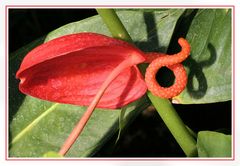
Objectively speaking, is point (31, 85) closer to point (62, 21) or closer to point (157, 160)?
point (157, 160)

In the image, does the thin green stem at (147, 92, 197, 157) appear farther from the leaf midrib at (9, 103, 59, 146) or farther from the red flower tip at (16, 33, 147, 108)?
the leaf midrib at (9, 103, 59, 146)

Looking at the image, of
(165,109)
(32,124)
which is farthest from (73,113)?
(165,109)

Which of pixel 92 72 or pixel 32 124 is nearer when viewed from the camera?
pixel 92 72

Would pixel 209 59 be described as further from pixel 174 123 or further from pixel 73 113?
pixel 73 113

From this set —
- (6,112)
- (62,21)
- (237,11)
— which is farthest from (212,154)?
(62,21)

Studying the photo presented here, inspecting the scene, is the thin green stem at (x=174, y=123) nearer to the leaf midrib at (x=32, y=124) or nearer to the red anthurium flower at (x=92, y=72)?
the red anthurium flower at (x=92, y=72)

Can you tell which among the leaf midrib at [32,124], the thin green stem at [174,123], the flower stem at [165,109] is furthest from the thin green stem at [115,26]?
the leaf midrib at [32,124]

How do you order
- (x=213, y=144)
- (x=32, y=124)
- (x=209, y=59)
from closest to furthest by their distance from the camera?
(x=213, y=144)
(x=209, y=59)
(x=32, y=124)

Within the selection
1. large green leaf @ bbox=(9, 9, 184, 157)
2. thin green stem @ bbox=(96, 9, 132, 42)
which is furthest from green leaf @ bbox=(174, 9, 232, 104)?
thin green stem @ bbox=(96, 9, 132, 42)
